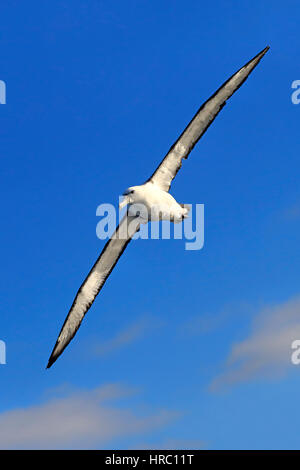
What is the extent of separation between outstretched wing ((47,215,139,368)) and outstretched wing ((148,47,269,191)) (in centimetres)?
351

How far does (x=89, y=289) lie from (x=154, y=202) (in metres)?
6.19

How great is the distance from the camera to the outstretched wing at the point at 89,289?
29.4 metres

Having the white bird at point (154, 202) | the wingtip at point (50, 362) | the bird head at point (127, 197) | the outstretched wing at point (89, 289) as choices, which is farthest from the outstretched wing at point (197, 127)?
the wingtip at point (50, 362)

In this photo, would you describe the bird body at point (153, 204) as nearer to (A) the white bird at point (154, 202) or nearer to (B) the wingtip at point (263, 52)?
(A) the white bird at point (154, 202)

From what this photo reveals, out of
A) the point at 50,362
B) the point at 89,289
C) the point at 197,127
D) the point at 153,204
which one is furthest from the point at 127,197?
the point at 50,362

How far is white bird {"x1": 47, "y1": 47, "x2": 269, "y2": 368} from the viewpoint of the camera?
25.9 meters

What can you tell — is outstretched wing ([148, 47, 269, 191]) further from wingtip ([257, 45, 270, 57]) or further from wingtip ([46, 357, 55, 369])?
wingtip ([46, 357, 55, 369])

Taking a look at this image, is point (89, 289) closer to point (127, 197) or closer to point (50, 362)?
point (50, 362)

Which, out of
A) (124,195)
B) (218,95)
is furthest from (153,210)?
(218,95)

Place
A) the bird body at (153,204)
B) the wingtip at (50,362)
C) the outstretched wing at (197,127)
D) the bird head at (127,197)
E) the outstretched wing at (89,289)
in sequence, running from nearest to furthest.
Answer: the bird body at (153,204), the outstretched wing at (197,127), the bird head at (127,197), the wingtip at (50,362), the outstretched wing at (89,289)
